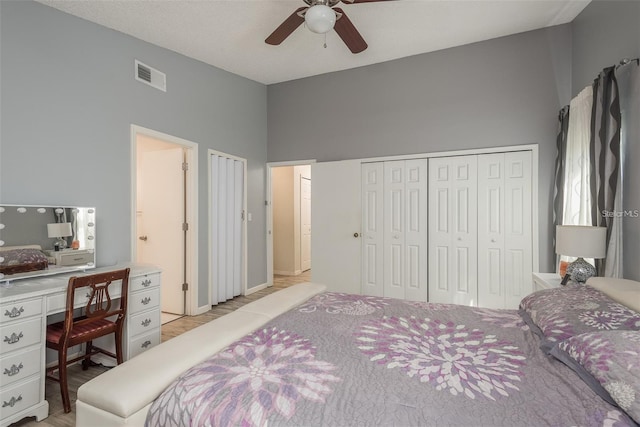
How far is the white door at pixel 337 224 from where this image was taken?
412 centimetres

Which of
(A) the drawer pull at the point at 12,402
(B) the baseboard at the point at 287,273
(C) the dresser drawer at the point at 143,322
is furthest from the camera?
(B) the baseboard at the point at 287,273

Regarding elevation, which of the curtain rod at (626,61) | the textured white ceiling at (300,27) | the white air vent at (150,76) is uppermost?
the textured white ceiling at (300,27)

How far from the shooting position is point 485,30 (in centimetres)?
327

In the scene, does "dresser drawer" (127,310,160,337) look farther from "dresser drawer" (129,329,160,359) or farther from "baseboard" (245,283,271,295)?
"baseboard" (245,283,271,295)

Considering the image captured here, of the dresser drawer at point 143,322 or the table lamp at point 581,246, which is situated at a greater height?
the table lamp at point 581,246

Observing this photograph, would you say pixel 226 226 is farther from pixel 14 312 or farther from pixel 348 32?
pixel 348 32

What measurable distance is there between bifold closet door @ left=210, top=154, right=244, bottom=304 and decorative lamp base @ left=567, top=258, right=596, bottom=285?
3.61 metres

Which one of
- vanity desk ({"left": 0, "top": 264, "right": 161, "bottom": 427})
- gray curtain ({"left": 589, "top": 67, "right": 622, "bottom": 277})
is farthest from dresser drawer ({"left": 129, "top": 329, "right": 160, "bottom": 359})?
gray curtain ({"left": 589, "top": 67, "right": 622, "bottom": 277})

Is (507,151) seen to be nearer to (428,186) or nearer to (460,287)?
(428,186)

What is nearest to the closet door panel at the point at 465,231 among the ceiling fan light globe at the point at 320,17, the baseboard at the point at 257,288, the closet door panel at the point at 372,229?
the closet door panel at the point at 372,229

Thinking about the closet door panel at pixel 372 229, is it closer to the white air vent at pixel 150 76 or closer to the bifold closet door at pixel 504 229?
the bifold closet door at pixel 504 229

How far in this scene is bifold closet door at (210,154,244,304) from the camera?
153 inches

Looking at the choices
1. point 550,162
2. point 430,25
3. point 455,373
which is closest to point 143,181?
point 430,25

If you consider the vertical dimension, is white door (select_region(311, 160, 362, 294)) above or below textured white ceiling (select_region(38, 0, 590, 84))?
below
